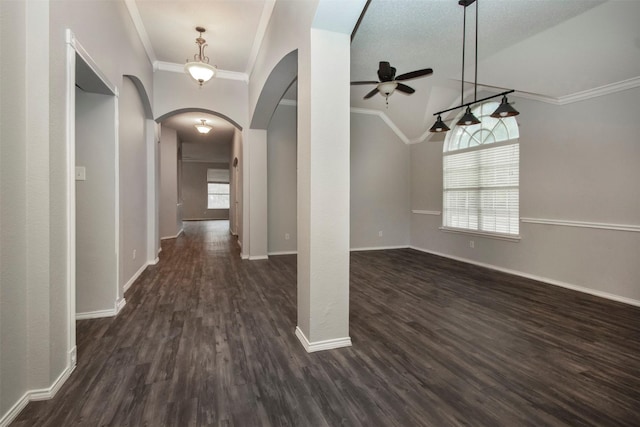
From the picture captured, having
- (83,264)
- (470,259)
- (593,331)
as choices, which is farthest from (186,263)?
(593,331)

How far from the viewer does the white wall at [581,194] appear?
3605 millimetres

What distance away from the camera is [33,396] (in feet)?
5.79

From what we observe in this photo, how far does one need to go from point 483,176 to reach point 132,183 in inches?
221

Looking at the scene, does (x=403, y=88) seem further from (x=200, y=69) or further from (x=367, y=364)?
(x=367, y=364)

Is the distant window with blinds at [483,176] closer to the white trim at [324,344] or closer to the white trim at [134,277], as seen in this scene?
the white trim at [324,344]

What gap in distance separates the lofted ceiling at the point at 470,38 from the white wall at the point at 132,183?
1.08 meters

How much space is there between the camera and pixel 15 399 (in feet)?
5.43

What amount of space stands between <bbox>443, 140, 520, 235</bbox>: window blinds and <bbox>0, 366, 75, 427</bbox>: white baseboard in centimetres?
562

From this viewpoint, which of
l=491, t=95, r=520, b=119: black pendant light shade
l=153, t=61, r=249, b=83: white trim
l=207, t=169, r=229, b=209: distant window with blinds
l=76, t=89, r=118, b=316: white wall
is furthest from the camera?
l=207, t=169, r=229, b=209: distant window with blinds

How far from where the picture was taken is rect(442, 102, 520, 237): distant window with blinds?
5.00m

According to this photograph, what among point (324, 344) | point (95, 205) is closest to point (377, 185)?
point (324, 344)

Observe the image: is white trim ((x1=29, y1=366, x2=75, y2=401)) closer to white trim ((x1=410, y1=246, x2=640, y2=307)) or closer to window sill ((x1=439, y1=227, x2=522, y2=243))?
white trim ((x1=410, y1=246, x2=640, y2=307))

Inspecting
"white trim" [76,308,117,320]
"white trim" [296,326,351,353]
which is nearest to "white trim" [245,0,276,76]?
"white trim" [296,326,351,353]

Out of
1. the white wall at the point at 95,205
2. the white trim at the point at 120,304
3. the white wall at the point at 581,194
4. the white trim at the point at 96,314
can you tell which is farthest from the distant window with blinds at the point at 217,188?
the white wall at the point at 581,194
